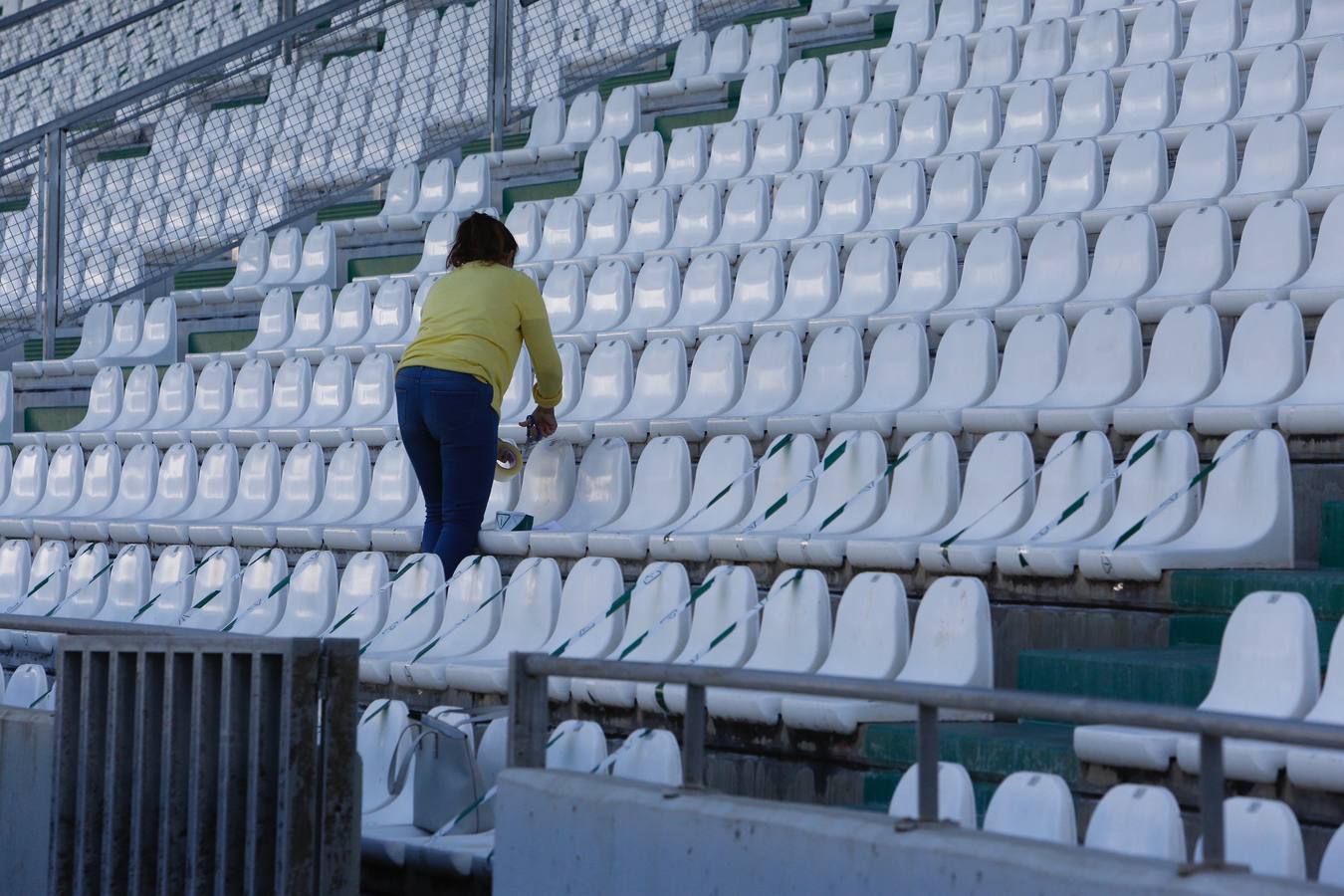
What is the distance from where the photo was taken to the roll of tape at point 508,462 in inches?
220

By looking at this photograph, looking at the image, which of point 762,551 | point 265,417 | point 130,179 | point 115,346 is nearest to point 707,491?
point 762,551

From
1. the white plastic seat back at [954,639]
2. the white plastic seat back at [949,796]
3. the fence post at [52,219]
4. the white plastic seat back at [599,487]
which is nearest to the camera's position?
the white plastic seat back at [949,796]

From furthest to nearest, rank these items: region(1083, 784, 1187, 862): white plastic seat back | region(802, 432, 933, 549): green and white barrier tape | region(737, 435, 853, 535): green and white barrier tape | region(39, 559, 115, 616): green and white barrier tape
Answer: region(39, 559, 115, 616): green and white barrier tape < region(737, 435, 853, 535): green and white barrier tape < region(802, 432, 933, 549): green and white barrier tape < region(1083, 784, 1187, 862): white plastic seat back

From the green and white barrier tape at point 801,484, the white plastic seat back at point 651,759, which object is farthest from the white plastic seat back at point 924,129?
the white plastic seat back at point 651,759

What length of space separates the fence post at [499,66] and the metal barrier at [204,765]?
4.74 metres

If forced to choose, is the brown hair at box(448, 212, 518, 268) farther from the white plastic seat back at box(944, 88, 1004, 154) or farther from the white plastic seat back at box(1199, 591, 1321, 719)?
the white plastic seat back at box(1199, 591, 1321, 719)

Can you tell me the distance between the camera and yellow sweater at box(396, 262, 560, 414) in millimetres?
5105

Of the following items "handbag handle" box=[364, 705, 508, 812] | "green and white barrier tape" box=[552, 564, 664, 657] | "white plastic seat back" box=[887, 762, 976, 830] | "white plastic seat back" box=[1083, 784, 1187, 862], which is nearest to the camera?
"white plastic seat back" box=[1083, 784, 1187, 862]

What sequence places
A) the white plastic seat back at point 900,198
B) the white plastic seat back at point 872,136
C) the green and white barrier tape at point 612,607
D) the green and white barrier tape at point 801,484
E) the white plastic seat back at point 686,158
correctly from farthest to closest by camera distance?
the white plastic seat back at point 686,158
the white plastic seat back at point 872,136
the white plastic seat back at point 900,198
the green and white barrier tape at point 801,484
the green and white barrier tape at point 612,607

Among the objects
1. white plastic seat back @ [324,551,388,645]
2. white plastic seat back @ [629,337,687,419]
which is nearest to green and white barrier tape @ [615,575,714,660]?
white plastic seat back @ [324,551,388,645]

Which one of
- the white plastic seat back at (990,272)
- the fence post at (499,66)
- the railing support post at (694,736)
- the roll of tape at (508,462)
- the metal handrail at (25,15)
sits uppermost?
the metal handrail at (25,15)

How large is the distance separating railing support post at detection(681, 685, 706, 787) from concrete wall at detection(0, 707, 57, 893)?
152cm

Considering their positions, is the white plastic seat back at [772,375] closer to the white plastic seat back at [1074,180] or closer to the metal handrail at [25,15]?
the white plastic seat back at [1074,180]

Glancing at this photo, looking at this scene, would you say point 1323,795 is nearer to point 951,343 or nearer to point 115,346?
point 951,343
